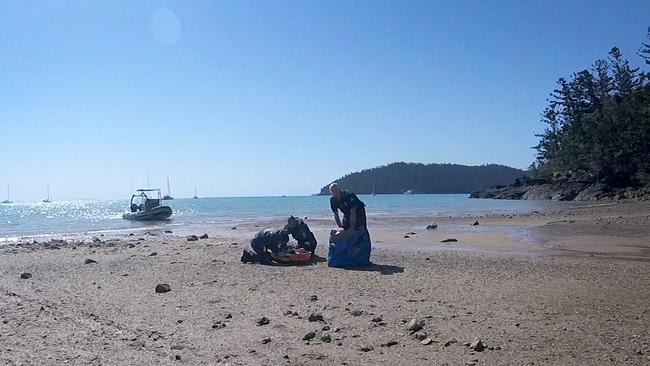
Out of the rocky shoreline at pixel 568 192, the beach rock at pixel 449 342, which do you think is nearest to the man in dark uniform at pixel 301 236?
the beach rock at pixel 449 342

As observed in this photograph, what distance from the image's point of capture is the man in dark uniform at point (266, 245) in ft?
47.3

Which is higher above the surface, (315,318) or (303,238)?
(303,238)

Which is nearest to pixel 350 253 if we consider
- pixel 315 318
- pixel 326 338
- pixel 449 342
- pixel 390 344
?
pixel 315 318

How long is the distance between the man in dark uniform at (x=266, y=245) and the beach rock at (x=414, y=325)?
25.3 feet

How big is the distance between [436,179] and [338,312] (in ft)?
621

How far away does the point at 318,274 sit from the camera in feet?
39.4

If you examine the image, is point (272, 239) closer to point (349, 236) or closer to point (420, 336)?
point (349, 236)

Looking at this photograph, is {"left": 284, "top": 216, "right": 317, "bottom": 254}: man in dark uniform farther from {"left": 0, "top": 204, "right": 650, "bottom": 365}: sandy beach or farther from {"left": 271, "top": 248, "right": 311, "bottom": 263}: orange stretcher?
{"left": 0, "top": 204, "right": 650, "bottom": 365}: sandy beach

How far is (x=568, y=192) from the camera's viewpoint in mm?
70938

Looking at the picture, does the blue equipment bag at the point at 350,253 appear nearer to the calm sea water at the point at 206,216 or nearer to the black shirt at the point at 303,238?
the black shirt at the point at 303,238

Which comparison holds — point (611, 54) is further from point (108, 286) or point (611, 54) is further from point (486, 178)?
point (486, 178)

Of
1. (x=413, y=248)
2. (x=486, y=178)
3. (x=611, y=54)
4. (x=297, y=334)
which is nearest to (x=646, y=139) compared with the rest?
(x=611, y=54)

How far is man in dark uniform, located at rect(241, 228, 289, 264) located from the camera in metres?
14.4

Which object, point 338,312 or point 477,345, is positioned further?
point 338,312
